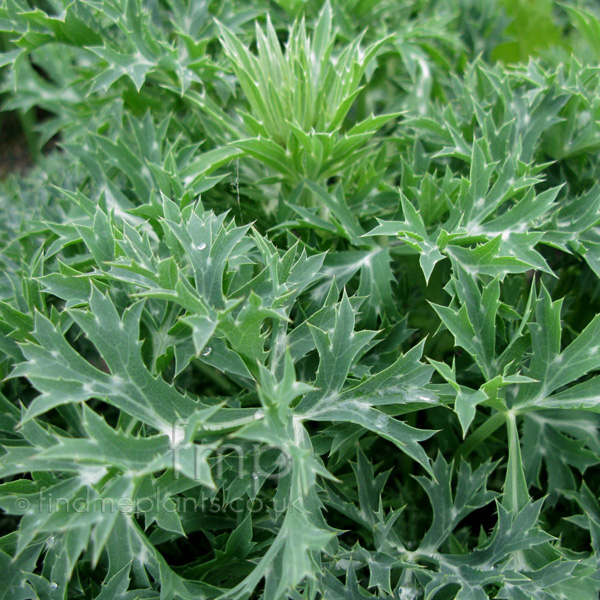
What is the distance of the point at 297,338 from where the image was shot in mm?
912

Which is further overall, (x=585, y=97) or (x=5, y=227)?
(x=5, y=227)

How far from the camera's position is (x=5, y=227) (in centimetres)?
140

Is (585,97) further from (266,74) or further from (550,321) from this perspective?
(266,74)

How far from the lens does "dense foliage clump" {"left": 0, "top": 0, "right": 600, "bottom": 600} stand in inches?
31.4

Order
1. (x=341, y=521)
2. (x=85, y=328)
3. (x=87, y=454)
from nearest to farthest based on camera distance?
1. (x=87, y=454)
2. (x=85, y=328)
3. (x=341, y=521)

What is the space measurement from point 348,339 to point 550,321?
326 millimetres

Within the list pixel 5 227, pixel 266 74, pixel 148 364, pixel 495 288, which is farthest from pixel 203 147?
pixel 495 288

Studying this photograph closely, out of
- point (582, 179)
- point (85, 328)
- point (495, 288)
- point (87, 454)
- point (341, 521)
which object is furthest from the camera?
point (582, 179)

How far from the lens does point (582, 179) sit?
1232mm

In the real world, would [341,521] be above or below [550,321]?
below

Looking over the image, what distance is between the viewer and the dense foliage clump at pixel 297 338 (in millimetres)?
796

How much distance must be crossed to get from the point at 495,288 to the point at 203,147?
75 cm

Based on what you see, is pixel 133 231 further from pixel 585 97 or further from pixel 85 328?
pixel 585 97

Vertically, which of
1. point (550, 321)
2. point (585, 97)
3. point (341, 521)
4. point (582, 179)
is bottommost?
point (341, 521)
